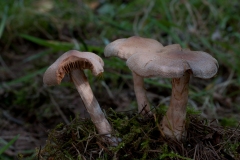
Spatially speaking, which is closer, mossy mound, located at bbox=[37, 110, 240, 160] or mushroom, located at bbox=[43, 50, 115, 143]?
mushroom, located at bbox=[43, 50, 115, 143]

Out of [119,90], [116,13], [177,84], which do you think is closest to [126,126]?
[177,84]

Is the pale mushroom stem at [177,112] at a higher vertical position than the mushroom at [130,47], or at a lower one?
lower

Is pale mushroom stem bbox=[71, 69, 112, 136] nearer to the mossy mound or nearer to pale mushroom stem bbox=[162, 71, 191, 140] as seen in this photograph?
the mossy mound

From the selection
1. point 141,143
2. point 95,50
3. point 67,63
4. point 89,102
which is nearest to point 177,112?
point 141,143

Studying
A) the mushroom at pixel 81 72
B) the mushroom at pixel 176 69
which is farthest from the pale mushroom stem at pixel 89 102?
the mushroom at pixel 176 69

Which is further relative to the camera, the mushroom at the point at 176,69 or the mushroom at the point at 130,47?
the mushroom at the point at 130,47

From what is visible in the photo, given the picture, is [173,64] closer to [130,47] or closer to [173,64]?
[173,64]

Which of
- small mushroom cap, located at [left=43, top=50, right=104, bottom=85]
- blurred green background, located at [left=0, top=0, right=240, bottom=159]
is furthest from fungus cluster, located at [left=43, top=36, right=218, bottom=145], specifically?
blurred green background, located at [left=0, top=0, right=240, bottom=159]

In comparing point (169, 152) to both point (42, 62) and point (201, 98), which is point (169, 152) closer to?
point (201, 98)

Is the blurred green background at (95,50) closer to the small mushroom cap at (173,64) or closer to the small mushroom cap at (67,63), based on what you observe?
the small mushroom cap at (67,63)
